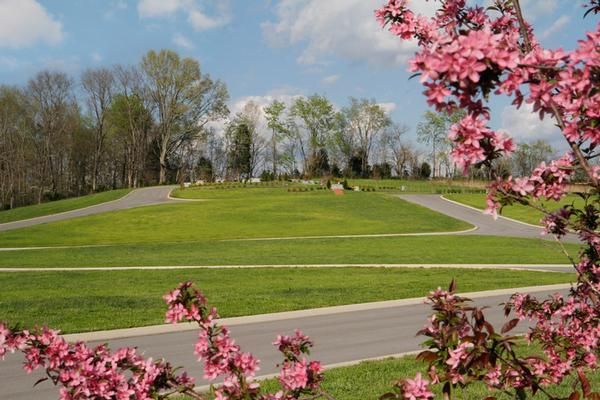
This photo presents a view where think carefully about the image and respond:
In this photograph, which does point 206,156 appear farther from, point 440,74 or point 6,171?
point 440,74

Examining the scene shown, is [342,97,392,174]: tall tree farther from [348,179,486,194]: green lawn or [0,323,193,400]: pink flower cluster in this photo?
[0,323,193,400]: pink flower cluster

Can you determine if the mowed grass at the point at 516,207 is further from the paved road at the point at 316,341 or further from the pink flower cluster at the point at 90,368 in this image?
the pink flower cluster at the point at 90,368

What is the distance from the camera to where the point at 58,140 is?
213ft

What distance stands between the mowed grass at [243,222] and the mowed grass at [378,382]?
25.1 meters

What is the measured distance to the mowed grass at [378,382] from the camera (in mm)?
5891

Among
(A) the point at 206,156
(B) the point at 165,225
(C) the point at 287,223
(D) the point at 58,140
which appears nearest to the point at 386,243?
(C) the point at 287,223

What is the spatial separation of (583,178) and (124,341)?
25.9 feet

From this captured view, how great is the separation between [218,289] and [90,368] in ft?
36.6

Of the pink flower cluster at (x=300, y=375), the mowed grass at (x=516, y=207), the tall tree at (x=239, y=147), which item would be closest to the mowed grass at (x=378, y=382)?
the pink flower cluster at (x=300, y=375)

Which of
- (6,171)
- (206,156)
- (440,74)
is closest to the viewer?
(440,74)

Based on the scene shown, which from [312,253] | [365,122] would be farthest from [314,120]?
[312,253]

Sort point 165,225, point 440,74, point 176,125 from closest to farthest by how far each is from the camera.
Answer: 1. point 440,74
2. point 165,225
3. point 176,125

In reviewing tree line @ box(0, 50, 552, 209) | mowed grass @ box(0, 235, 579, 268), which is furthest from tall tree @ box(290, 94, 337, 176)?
mowed grass @ box(0, 235, 579, 268)

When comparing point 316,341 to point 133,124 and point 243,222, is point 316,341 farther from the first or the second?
point 133,124
